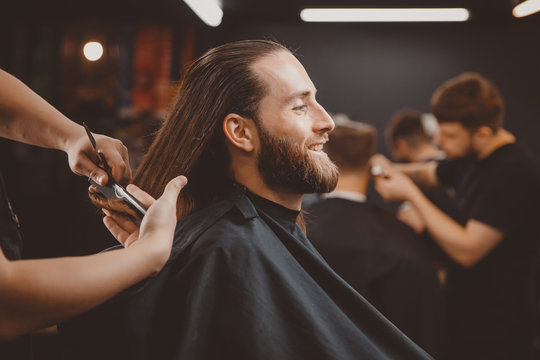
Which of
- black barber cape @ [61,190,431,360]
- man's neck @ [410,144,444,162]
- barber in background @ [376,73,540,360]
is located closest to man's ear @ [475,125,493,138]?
barber in background @ [376,73,540,360]

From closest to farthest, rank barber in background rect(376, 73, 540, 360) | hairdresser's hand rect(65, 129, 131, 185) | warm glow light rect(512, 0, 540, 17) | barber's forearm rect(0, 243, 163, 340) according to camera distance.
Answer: barber's forearm rect(0, 243, 163, 340) → hairdresser's hand rect(65, 129, 131, 185) → warm glow light rect(512, 0, 540, 17) → barber in background rect(376, 73, 540, 360)

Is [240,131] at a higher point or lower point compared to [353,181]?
higher

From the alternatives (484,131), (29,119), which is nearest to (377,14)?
(484,131)

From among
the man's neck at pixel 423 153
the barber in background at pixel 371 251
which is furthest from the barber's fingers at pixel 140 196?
the man's neck at pixel 423 153

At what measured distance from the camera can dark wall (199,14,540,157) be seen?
4289 millimetres

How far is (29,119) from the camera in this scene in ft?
3.35

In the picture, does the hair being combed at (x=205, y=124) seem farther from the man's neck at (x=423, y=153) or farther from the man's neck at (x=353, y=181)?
the man's neck at (x=423, y=153)

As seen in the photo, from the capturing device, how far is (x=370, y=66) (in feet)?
15.1

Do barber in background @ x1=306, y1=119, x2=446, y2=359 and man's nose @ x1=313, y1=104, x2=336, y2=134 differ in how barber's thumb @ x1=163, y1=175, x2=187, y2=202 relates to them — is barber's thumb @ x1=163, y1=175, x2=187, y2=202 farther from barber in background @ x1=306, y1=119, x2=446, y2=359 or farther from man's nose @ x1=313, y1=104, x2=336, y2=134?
barber in background @ x1=306, y1=119, x2=446, y2=359

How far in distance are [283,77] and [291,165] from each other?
0.24m

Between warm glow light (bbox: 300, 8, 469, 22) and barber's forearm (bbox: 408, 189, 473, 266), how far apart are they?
1.17 metres

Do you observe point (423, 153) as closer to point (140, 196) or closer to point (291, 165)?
point (291, 165)

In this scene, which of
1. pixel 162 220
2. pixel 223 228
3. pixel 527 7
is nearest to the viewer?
pixel 162 220

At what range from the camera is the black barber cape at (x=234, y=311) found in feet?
2.93
